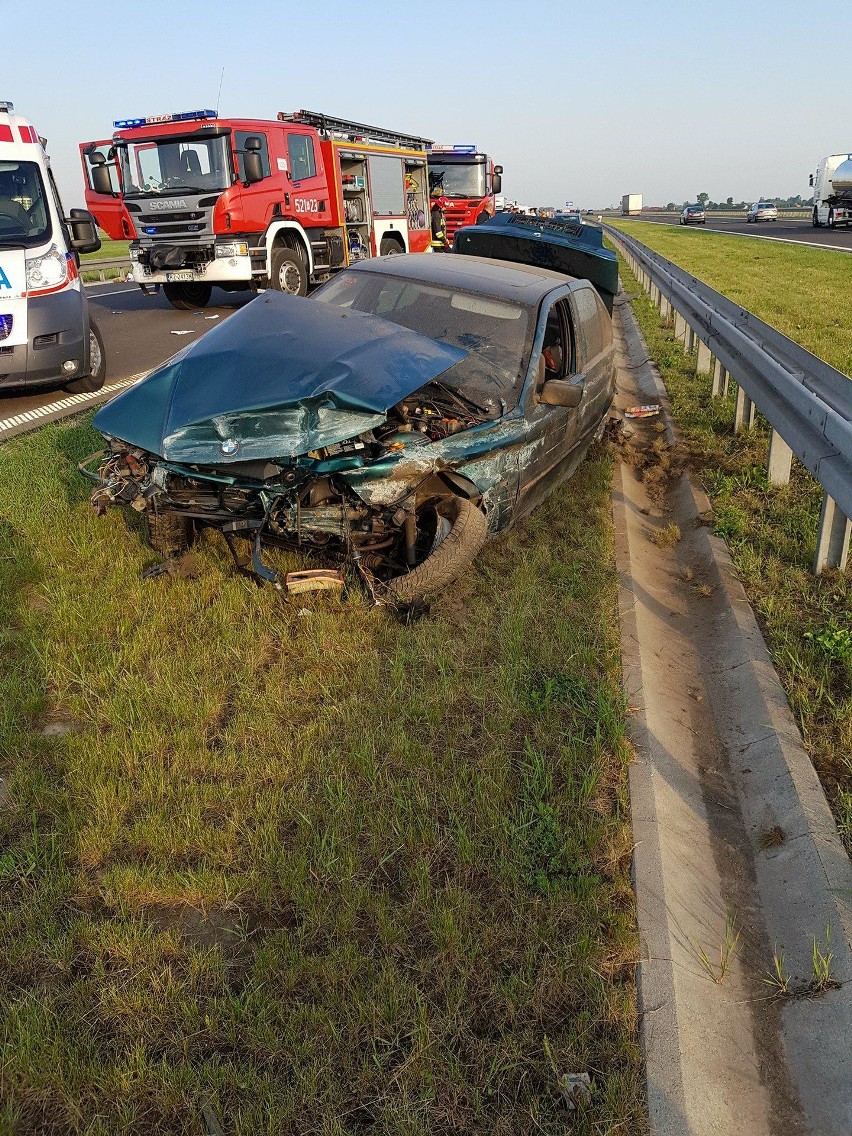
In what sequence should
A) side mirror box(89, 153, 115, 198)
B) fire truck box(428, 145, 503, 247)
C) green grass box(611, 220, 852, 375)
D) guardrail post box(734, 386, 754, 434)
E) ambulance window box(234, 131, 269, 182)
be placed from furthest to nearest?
1. fire truck box(428, 145, 503, 247)
2. side mirror box(89, 153, 115, 198)
3. ambulance window box(234, 131, 269, 182)
4. green grass box(611, 220, 852, 375)
5. guardrail post box(734, 386, 754, 434)

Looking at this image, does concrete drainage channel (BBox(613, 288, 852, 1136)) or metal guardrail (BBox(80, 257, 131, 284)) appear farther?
metal guardrail (BBox(80, 257, 131, 284))

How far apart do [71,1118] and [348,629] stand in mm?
2699

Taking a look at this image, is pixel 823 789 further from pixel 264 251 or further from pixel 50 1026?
pixel 264 251

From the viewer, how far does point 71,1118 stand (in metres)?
2.21

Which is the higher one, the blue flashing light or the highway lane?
the blue flashing light

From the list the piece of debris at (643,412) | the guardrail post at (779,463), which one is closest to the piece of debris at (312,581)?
the guardrail post at (779,463)

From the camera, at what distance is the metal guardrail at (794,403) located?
456cm

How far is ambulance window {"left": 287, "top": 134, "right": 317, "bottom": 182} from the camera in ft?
51.3

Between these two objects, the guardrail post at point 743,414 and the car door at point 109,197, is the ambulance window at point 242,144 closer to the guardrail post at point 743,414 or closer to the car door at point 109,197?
the car door at point 109,197

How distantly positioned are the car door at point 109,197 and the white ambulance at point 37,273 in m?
5.61

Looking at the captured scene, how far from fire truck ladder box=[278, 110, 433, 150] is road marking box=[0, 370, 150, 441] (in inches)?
312

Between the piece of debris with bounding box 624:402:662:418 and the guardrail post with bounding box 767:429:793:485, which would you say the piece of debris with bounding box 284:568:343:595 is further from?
the piece of debris with bounding box 624:402:662:418

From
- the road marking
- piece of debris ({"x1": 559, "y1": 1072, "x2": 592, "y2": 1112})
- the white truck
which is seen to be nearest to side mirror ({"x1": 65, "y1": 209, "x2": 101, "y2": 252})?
the road marking

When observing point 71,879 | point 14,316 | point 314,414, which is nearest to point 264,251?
point 14,316
